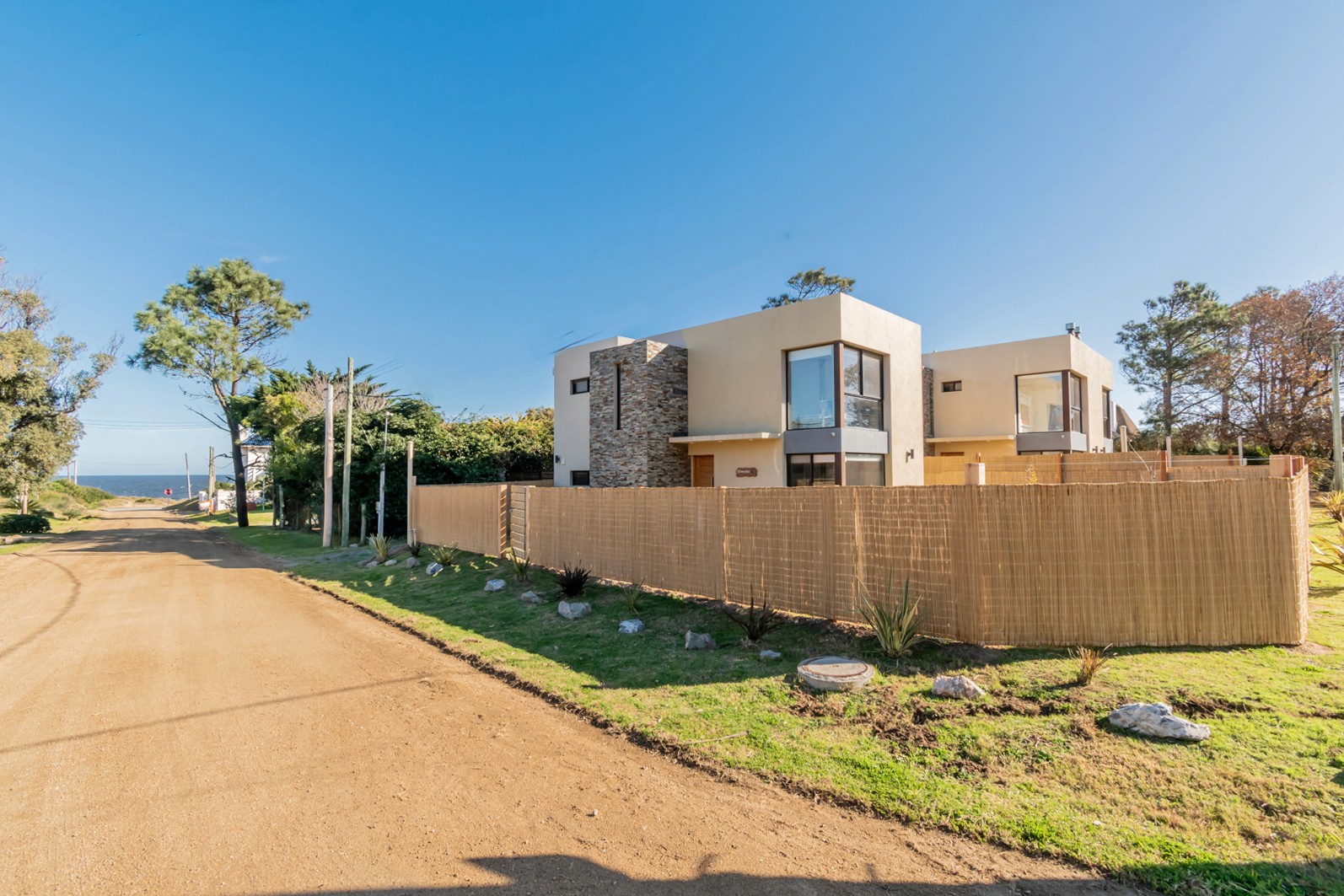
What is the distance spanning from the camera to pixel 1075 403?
2011cm

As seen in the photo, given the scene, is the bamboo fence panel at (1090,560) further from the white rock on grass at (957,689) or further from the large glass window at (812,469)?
the large glass window at (812,469)

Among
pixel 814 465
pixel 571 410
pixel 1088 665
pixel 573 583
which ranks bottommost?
pixel 573 583

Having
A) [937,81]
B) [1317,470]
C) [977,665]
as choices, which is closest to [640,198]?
[937,81]

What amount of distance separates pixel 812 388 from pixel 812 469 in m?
1.99

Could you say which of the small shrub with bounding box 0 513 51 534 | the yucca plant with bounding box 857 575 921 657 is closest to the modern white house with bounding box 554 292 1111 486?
the yucca plant with bounding box 857 575 921 657

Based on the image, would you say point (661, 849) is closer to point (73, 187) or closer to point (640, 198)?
point (640, 198)

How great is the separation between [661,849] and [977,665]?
3583 mm

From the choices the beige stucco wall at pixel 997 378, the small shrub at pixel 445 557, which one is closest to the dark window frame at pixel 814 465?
the small shrub at pixel 445 557

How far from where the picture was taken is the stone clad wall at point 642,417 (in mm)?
15578

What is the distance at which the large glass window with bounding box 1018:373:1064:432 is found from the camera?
20.0 meters

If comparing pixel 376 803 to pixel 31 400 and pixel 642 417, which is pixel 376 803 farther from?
pixel 31 400

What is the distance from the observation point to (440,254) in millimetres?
21531

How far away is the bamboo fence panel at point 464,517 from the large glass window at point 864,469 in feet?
26.7

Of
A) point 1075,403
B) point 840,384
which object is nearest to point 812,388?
point 840,384
